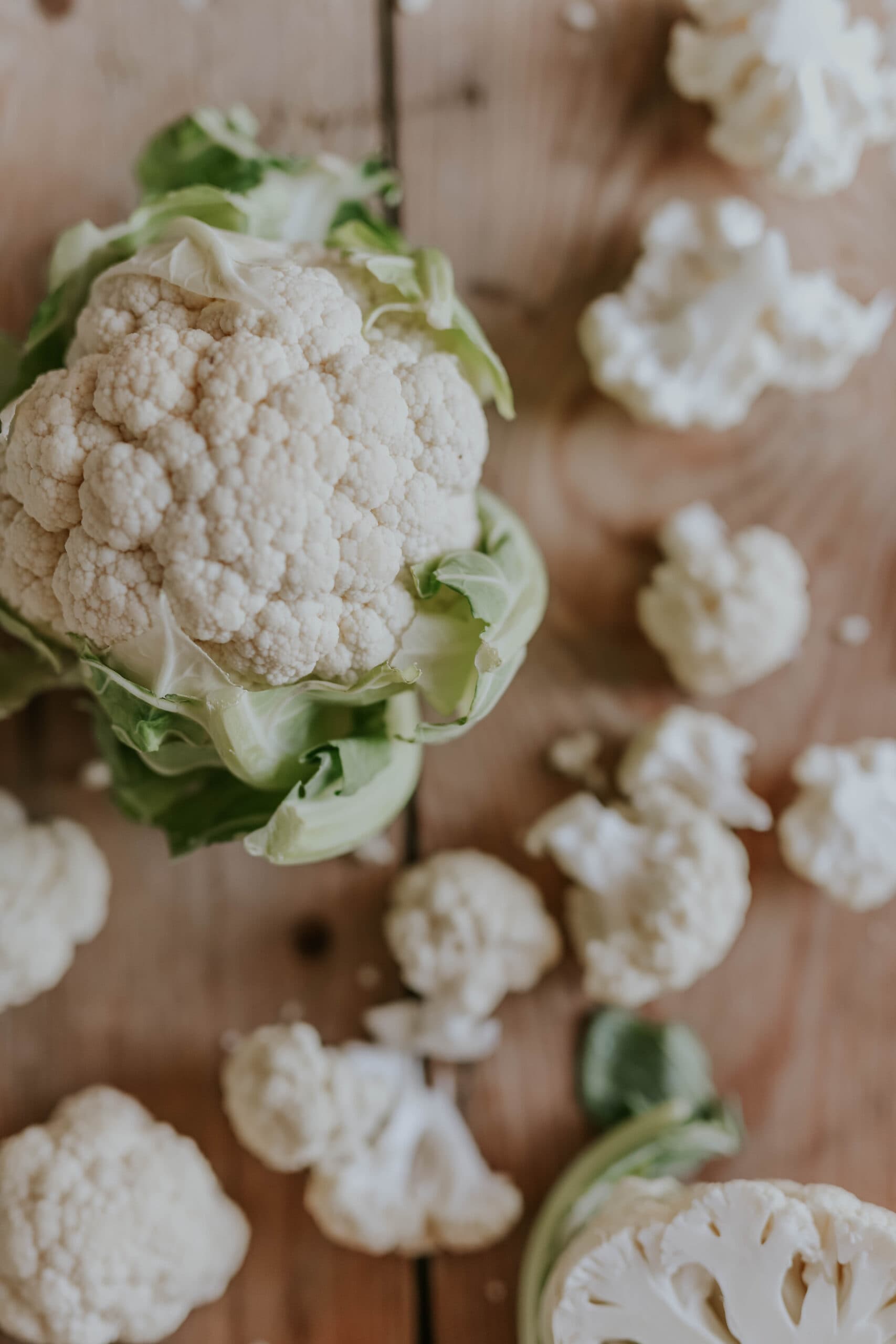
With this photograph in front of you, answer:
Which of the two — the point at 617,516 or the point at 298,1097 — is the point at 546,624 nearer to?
the point at 617,516

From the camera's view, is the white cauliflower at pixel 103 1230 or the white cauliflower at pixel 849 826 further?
the white cauliflower at pixel 849 826

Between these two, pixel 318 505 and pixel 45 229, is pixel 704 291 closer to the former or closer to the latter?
pixel 318 505

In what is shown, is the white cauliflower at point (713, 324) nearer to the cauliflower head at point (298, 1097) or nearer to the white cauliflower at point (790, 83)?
the white cauliflower at point (790, 83)

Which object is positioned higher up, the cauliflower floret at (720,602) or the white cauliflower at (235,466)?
the white cauliflower at (235,466)

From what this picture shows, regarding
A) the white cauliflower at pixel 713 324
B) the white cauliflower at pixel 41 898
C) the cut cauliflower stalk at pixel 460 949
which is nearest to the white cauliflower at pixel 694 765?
the cut cauliflower stalk at pixel 460 949

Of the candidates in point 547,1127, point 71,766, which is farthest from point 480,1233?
point 71,766

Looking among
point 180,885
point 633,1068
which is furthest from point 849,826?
point 180,885

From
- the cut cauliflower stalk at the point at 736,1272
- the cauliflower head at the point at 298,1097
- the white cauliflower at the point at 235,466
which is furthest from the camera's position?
the cauliflower head at the point at 298,1097
